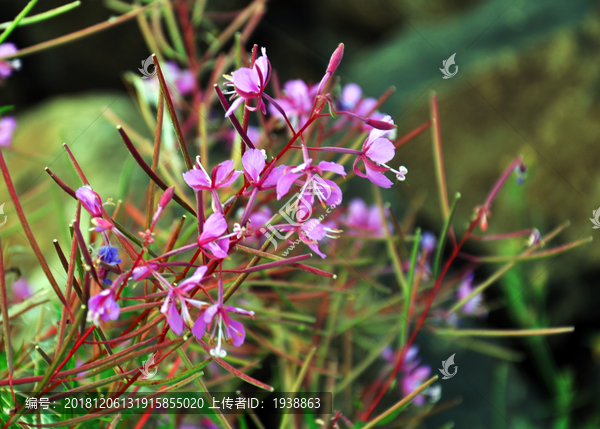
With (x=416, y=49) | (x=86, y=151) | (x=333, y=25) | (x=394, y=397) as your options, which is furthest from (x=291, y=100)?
(x=333, y=25)

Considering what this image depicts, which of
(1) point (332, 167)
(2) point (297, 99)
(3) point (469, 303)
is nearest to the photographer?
(1) point (332, 167)

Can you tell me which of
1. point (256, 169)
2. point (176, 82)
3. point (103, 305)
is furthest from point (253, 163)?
point (176, 82)

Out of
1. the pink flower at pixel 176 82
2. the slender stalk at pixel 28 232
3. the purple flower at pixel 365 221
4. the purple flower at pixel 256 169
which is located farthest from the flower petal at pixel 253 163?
the pink flower at pixel 176 82

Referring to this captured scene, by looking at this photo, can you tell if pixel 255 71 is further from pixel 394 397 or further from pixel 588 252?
pixel 588 252

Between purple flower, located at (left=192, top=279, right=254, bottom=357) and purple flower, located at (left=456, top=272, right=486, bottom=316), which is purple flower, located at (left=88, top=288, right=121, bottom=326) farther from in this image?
purple flower, located at (left=456, top=272, right=486, bottom=316)

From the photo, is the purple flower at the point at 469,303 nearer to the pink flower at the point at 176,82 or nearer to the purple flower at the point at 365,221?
the purple flower at the point at 365,221

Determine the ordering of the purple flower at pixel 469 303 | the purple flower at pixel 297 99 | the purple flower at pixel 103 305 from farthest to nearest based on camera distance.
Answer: the purple flower at pixel 469 303 < the purple flower at pixel 297 99 < the purple flower at pixel 103 305

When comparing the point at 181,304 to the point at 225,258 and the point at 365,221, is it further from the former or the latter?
the point at 365,221
